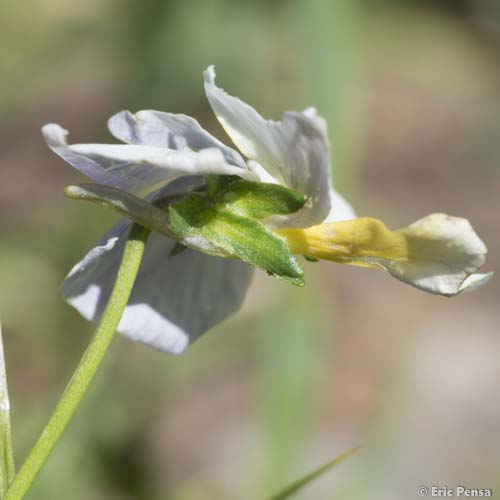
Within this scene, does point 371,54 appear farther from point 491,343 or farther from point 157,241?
point 157,241

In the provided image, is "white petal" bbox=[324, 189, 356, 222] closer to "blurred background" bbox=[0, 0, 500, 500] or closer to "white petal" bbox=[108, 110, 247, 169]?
"white petal" bbox=[108, 110, 247, 169]

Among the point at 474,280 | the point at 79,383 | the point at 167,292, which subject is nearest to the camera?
the point at 79,383

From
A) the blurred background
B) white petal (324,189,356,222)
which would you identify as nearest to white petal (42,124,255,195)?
white petal (324,189,356,222)

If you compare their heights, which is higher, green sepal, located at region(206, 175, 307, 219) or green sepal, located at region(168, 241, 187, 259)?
green sepal, located at region(206, 175, 307, 219)

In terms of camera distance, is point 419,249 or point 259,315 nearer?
point 419,249

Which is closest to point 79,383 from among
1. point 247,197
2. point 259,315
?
point 247,197

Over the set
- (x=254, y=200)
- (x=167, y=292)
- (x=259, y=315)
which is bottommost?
(x=259, y=315)

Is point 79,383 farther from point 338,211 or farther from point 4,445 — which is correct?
point 338,211

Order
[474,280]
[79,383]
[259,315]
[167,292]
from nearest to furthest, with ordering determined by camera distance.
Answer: [79,383], [474,280], [167,292], [259,315]
